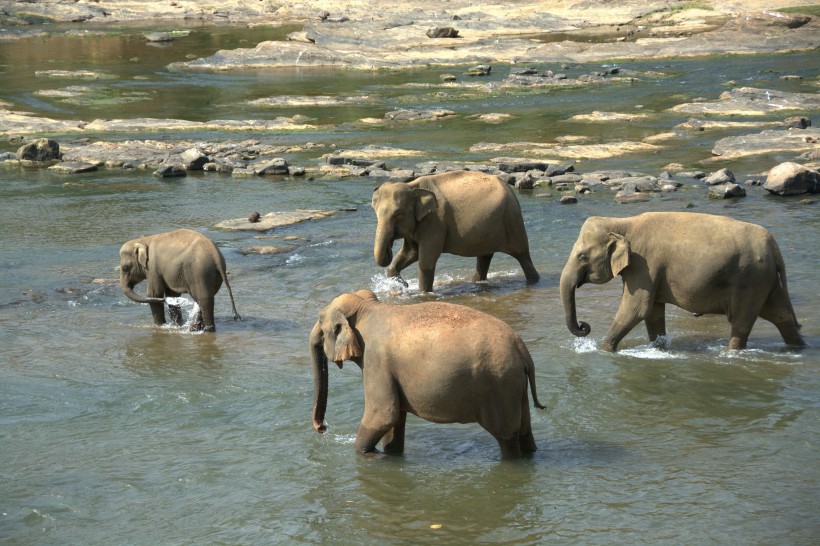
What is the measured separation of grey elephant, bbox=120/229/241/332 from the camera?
1336 centimetres

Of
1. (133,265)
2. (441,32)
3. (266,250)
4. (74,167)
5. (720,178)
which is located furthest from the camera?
(441,32)

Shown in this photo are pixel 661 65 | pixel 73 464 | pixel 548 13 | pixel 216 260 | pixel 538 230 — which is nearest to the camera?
pixel 73 464

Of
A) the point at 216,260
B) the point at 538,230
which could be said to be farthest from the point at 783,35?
the point at 216,260

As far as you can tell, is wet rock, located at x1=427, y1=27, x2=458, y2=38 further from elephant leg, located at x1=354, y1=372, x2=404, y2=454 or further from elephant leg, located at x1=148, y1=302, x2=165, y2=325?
elephant leg, located at x1=354, y1=372, x2=404, y2=454

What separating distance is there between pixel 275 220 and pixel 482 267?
5633 mm

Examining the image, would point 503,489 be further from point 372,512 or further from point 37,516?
point 37,516

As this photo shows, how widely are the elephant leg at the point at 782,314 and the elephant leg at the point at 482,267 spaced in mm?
4731

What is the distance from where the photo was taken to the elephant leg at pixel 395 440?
30.2ft

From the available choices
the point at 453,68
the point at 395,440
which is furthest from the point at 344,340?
the point at 453,68

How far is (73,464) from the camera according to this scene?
9.59 meters

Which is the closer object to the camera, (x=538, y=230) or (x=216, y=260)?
(x=216, y=260)

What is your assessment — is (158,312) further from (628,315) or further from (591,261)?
(628,315)

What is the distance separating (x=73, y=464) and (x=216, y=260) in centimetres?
417

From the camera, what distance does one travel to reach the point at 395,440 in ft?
30.2
